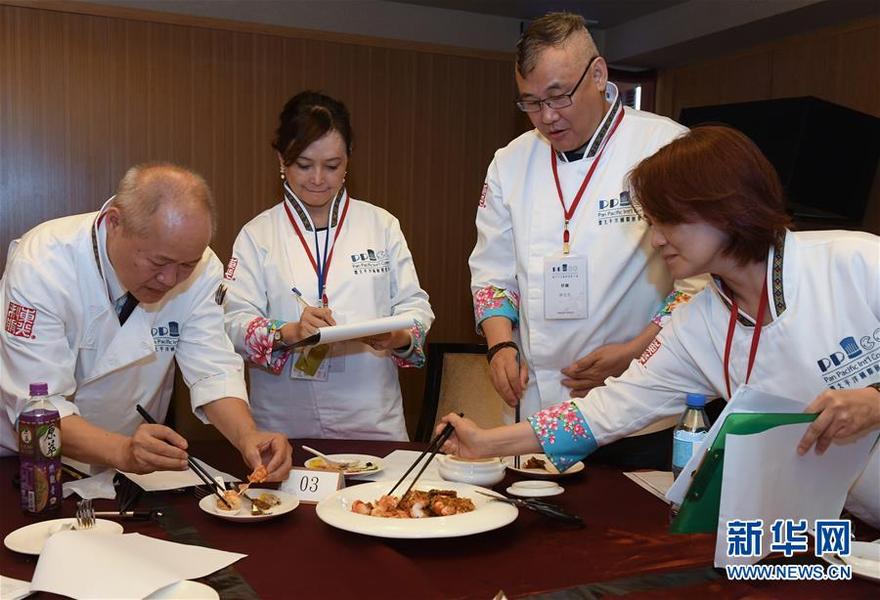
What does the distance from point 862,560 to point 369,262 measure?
1876 millimetres

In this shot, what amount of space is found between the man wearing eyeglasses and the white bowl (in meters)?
0.47

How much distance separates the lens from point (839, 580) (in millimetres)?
1349

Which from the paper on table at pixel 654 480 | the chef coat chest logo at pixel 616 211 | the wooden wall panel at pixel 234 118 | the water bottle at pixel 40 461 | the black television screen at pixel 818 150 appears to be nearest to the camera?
the water bottle at pixel 40 461

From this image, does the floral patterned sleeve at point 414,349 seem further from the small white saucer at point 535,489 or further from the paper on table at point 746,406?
the paper on table at point 746,406

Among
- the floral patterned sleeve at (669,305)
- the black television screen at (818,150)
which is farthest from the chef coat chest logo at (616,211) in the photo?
the black television screen at (818,150)

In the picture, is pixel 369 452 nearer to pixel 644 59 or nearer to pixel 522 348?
pixel 522 348

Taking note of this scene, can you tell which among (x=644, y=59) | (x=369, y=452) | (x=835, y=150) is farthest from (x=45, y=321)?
(x=644, y=59)

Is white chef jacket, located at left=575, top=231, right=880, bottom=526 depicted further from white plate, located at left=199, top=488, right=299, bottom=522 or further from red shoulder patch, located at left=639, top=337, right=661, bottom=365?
white plate, located at left=199, top=488, right=299, bottom=522

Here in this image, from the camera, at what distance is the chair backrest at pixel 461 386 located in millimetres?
3305

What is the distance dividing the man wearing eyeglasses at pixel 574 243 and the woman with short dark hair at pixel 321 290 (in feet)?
1.73

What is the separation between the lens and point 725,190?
1.57 metres

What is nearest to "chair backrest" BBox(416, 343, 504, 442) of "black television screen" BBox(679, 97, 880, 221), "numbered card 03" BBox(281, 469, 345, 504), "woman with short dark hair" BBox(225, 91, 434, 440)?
"woman with short dark hair" BBox(225, 91, 434, 440)

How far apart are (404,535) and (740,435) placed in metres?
0.56

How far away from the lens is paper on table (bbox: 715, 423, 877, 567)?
50.7 inches
